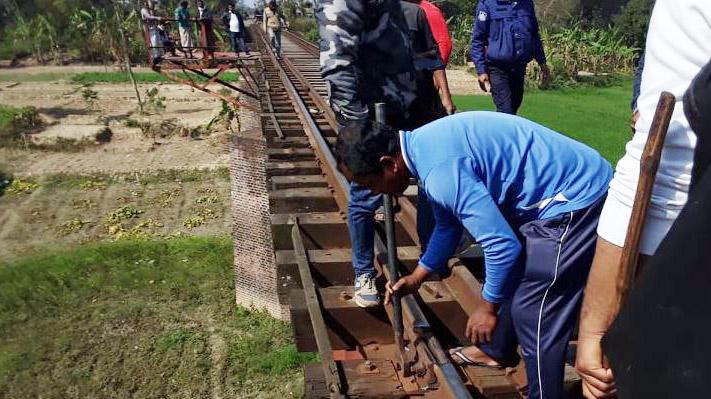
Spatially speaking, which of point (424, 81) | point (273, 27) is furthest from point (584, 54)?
point (424, 81)

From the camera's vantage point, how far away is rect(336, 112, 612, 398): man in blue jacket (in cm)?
208

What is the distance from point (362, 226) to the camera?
313 cm

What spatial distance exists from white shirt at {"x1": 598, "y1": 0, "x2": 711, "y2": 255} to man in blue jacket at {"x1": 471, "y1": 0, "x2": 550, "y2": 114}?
400cm

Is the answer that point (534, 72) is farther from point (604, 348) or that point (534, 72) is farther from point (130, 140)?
point (604, 348)

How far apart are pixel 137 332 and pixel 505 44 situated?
6121 millimetres

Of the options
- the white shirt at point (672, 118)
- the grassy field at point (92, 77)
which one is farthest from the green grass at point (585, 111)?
the grassy field at point (92, 77)

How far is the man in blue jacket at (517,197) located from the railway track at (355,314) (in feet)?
0.93

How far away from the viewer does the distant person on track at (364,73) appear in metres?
3.02

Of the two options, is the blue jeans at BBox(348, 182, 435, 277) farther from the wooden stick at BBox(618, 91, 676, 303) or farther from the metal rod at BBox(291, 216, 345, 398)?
the wooden stick at BBox(618, 91, 676, 303)

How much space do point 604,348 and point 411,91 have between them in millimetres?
2401

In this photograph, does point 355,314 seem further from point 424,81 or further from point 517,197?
point 424,81

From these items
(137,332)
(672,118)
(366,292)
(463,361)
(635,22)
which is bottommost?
(137,332)

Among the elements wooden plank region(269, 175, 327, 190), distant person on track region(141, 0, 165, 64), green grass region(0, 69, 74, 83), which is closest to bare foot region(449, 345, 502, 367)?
wooden plank region(269, 175, 327, 190)

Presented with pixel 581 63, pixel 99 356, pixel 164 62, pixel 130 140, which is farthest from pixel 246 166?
pixel 581 63
